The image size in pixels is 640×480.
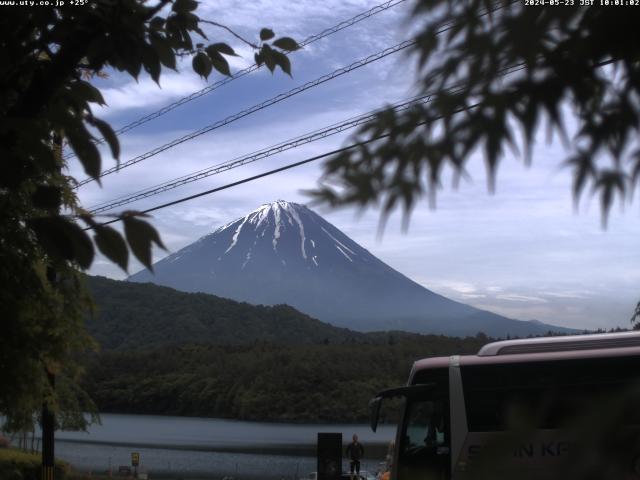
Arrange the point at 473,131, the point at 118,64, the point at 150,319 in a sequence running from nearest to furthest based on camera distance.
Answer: the point at 473,131 < the point at 118,64 < the point at 150,319

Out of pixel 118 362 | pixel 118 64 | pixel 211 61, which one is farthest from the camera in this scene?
pixel 118 362

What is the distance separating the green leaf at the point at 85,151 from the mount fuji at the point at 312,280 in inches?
250

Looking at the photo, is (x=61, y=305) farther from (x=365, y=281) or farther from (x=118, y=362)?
(x=118, y=362)

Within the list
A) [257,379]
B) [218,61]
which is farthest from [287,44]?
[257,379]

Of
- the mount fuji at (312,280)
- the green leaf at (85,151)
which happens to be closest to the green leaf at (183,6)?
the green leaf at (85,151)

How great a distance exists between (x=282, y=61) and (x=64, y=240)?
1.79 meters

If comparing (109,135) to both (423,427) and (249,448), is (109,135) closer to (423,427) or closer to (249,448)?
(423,427)

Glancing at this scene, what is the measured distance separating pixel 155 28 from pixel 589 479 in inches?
119

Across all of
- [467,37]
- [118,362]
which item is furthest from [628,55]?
[118,362]

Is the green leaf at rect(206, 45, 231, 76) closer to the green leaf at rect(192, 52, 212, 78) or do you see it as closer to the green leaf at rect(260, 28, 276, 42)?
the green leaf at rect(192, 52, 212, 78)

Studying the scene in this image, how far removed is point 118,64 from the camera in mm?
3430

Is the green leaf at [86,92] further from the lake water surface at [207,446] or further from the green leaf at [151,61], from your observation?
the lake water surface at [207,446]

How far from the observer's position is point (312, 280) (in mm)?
49156

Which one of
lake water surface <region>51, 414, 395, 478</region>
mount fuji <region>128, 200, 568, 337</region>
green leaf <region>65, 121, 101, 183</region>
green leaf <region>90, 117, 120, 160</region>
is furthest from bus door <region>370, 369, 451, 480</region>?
lake water surface <region>51, 414, 395, 478</region>
